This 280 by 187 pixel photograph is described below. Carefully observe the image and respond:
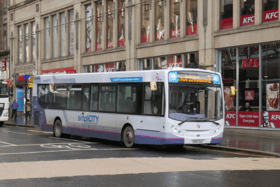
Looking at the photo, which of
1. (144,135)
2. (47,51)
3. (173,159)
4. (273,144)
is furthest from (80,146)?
(47,51)

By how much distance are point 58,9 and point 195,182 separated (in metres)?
31.7

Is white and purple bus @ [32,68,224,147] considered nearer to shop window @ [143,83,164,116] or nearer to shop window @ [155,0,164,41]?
shop window @ [143,83,164,116]

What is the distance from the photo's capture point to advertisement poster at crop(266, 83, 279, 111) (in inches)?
786

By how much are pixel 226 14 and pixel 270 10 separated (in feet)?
9.12

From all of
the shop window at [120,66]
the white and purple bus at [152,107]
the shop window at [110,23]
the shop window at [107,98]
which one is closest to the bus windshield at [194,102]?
the white and purple bus at [152,107]

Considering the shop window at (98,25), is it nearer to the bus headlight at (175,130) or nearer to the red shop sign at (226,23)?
the red shop sign at (226,23)

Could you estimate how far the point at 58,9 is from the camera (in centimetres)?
3803

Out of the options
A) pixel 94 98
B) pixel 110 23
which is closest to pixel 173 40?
pixel 110 23

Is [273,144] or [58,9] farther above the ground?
[58,9]

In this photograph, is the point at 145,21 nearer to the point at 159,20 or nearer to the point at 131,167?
the point at 159,20

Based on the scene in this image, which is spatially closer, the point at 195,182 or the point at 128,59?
the point at 195,182

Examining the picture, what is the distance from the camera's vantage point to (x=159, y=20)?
27.3 m

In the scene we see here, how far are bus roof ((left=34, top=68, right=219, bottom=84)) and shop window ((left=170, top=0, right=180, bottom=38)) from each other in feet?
28.2

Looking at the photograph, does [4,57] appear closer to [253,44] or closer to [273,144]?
[253,44]
